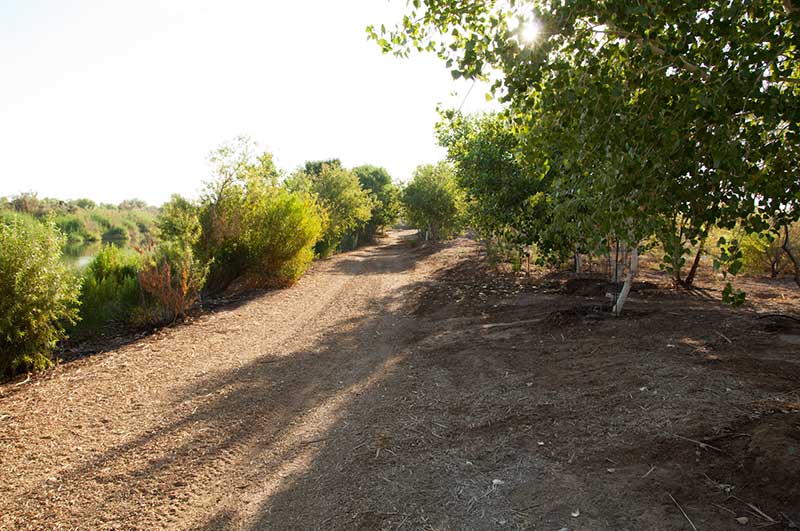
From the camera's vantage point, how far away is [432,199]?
96.5 feet

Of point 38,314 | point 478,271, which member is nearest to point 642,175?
point 38,314

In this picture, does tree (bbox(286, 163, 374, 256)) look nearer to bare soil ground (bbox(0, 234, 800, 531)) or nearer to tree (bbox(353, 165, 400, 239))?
tree (bbox(353, 165, 400, 239))

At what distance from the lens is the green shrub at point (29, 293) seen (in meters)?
5.73

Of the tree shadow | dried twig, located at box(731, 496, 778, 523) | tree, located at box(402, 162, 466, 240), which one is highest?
tree, located at box(402, 162, 466, 240)

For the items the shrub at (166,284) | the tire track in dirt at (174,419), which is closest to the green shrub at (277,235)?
the shrub at (166,284)

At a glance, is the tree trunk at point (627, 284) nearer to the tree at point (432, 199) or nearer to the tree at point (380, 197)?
the tree at point (432, 199)

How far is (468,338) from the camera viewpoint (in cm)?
702

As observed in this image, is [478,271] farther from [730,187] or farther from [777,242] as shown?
[730,187]

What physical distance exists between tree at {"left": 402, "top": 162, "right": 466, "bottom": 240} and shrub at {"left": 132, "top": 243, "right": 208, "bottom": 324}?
19.9 meters

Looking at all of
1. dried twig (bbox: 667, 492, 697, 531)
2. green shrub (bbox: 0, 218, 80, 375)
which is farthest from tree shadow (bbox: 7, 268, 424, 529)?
dried twig (bbox: 667, 492, 697, 531)

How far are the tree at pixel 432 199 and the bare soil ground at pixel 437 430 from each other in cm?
2206

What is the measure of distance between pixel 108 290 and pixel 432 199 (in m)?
22.5

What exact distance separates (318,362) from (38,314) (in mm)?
3678

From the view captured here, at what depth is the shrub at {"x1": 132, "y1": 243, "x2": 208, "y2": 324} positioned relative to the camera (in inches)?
346
